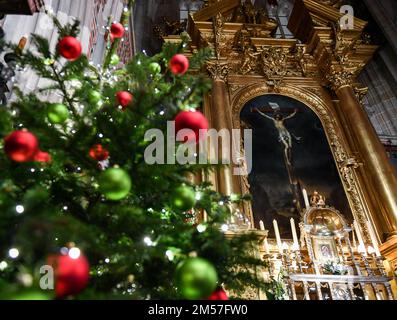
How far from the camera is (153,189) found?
122cm

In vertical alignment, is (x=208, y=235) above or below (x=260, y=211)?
below

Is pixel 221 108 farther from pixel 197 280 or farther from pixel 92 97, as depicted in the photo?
pixel 197 280

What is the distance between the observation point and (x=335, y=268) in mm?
3611

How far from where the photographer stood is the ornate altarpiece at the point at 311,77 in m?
4.79

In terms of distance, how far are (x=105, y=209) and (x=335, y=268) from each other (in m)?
3.26

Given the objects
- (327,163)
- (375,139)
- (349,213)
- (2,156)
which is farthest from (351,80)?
(2,156)

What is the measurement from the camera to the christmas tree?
2.49ft

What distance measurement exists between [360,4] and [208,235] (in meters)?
9.44

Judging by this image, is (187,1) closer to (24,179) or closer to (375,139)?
(375,139)

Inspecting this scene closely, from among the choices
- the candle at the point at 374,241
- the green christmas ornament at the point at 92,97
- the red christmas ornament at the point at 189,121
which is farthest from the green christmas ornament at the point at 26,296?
the candle at the point at 374,241

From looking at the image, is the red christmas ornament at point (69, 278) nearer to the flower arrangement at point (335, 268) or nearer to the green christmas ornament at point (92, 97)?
the green christmas ornament at point (92, 97)

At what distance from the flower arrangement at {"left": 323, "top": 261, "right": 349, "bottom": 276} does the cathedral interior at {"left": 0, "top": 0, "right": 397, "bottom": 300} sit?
11 mm

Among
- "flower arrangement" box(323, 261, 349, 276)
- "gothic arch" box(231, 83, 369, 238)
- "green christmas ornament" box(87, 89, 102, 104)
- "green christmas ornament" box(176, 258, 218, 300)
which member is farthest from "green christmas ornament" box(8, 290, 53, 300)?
"gothic arch" box(231, 83, 369, 238)

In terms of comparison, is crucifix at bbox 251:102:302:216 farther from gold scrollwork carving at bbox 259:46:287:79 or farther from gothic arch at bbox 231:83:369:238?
gold scrollwork carving at bbox 259:46:287:79
